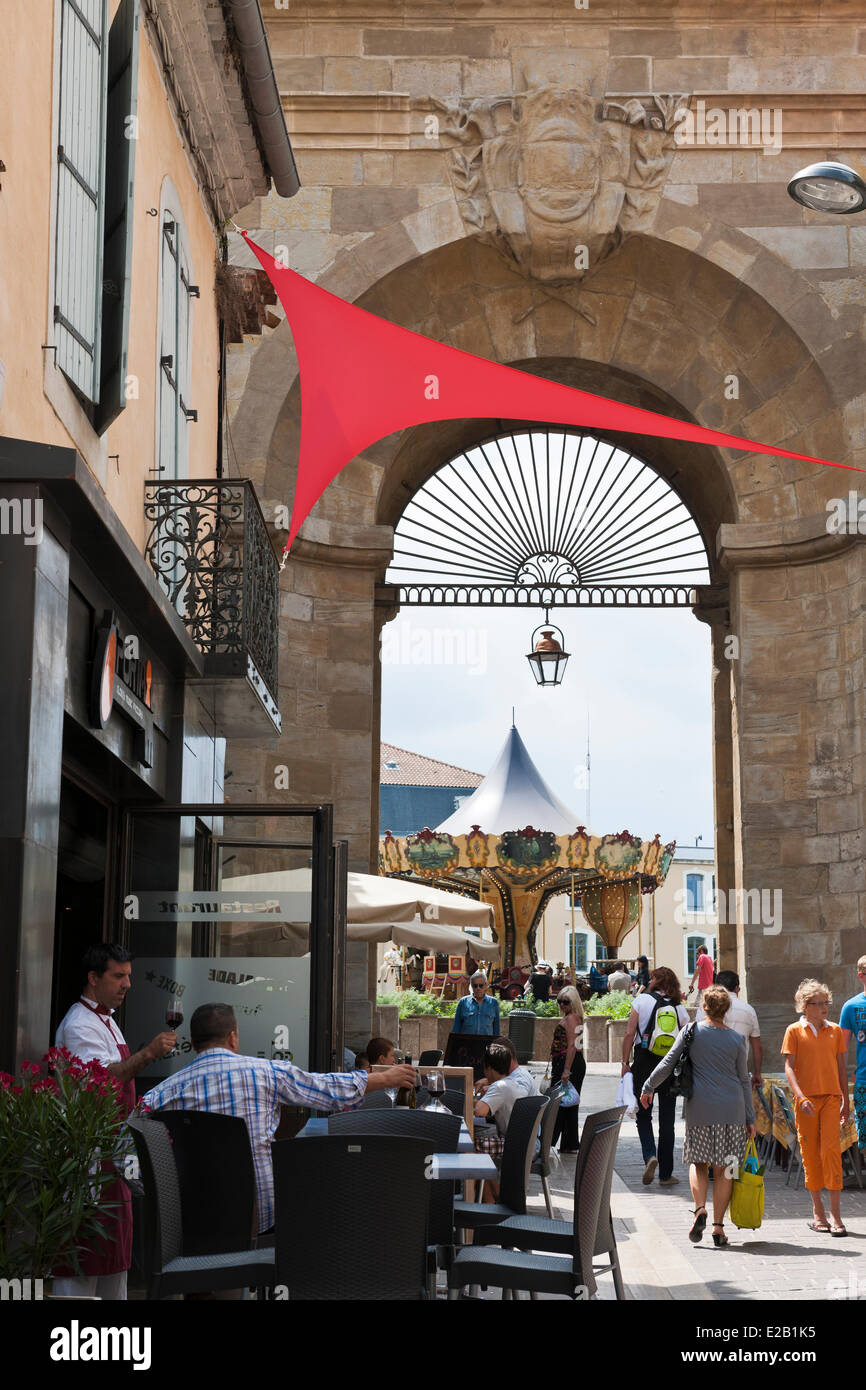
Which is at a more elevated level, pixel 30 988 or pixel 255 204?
pixel 255 204

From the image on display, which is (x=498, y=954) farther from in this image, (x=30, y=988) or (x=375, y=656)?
(x=30, y=988)

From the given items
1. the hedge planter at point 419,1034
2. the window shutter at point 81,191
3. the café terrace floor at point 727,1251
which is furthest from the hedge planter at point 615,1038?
the window shutter at point 81,191

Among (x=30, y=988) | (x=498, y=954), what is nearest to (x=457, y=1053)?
(x=498, y=954)

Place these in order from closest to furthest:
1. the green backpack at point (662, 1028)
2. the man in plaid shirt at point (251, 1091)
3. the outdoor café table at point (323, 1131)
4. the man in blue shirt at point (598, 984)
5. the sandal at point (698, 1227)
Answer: the man in plaid shirt at point (251, 1091), the outdoor café table at point (323, 1131), the sandal at point (698, 1227), the green backpack at point (662, 1028), the man in blue shirt at point (598, 984)

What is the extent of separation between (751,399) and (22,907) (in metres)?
13.1

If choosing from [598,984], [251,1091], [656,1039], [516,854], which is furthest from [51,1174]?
[598,984]

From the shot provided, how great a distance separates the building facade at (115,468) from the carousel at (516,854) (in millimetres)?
17925

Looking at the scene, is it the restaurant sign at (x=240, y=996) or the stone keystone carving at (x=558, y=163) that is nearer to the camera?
the restaurant sign at (x=240, y=996)

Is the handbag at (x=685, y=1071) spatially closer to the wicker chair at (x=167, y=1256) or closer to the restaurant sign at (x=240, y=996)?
the restaurant sign at (x=240, y=996)

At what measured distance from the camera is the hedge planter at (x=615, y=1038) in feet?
85.7

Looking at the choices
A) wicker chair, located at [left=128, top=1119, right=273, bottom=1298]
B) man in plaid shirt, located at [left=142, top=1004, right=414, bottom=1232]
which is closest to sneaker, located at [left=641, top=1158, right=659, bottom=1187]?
man in plaid shirt, located at [left=142, top=1004, right=414, bottom=1232]

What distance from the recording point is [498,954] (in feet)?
57.8

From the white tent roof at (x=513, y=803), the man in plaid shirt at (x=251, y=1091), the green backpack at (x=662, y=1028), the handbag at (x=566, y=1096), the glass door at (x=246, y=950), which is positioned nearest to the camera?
the man in plaid shirt at (x=251, y=1091)

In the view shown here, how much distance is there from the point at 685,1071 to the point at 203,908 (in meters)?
2.92
